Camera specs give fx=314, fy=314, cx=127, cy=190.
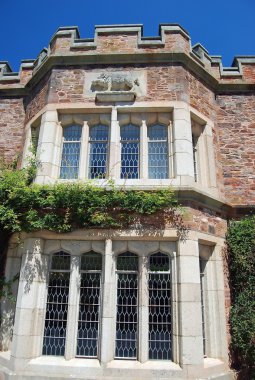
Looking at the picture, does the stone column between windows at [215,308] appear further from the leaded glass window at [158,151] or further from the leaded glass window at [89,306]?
the leaded glass window at [89,306]

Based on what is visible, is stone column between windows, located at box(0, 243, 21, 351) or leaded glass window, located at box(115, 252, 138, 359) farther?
stone column between windows, located at box(0, 243, 21, 351)

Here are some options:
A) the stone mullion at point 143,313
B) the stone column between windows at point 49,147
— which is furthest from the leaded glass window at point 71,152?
the stone mullion at point 143,313

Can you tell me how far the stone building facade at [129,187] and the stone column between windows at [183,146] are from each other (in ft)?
0.09

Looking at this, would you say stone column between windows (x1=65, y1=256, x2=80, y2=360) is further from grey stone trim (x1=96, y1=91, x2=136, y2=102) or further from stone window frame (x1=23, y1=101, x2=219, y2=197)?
grey stone trim (x1=96, y1=91, x2=136, y2=102)

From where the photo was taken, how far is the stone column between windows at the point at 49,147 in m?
7.12

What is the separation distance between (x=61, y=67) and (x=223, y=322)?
7.21 m

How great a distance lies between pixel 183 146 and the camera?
7.12 m

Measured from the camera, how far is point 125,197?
646 centimetres

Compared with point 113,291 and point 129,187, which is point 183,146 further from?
point 113,291

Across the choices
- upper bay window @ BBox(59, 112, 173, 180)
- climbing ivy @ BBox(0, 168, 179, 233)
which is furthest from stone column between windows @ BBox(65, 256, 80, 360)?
upper bay window @ BBox(59, 112, 173, 180)

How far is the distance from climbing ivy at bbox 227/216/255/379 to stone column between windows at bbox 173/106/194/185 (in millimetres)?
1810

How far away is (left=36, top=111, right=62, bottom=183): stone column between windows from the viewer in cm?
712

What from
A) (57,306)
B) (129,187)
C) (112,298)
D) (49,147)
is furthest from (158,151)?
(57,306)

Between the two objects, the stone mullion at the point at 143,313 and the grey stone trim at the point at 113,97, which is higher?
the grey stone trim at the point at 113,97
